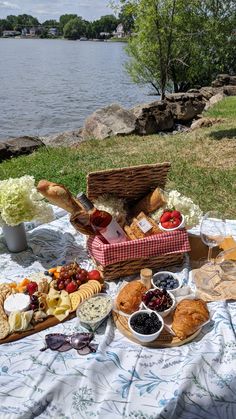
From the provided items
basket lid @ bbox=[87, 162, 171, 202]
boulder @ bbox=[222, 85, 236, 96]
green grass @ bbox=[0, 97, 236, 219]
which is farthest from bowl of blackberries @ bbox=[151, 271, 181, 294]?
boulder @ bbox=[222, 85, 236, 96]

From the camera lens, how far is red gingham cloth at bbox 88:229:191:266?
250cm

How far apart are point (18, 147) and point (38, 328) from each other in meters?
7.95

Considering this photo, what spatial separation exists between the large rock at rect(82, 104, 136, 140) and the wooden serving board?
837 centimetres

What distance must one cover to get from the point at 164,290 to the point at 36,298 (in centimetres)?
74

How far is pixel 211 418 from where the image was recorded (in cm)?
173

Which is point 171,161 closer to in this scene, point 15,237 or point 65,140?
point 65,140

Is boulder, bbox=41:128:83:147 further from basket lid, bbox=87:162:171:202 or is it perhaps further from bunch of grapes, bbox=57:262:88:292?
bunch of grapes, bbox=57:262:88:292

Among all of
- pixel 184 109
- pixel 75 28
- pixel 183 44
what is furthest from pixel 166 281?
pixel 75 28

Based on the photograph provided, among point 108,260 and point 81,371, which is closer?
point 81,371

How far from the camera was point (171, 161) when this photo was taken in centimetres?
746

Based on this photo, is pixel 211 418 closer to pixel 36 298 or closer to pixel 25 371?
pixel 25 371

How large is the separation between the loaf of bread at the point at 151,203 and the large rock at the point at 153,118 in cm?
805

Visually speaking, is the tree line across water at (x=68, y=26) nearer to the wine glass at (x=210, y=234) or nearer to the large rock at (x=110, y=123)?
the large rock at (x=110, y=123)

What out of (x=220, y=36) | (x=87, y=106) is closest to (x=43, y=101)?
(x=87, y=106)
